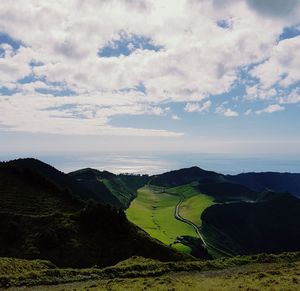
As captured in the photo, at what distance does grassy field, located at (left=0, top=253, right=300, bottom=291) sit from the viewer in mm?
33031

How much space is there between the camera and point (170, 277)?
38.3m

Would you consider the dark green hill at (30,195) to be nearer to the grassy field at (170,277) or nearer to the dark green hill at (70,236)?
the dark green hill at (70,236)

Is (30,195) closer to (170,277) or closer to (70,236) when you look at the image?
(70,236)

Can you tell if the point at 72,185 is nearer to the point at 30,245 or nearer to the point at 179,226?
the point at 179,226

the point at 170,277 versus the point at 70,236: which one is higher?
the point at 170,277

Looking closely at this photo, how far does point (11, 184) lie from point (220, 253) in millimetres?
101279

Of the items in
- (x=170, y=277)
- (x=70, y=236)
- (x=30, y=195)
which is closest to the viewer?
(x=170, y=277)

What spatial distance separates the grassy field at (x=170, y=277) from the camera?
1300 inches

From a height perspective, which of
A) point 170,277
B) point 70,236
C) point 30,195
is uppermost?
point 30,195

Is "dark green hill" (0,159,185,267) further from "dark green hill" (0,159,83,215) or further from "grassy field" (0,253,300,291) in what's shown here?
"grassy field" (0,253,300,291)

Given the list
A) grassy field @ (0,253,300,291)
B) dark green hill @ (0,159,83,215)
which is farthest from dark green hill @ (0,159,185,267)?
grassy field @ (0,253,300,291)

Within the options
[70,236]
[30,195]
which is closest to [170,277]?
[70,236]

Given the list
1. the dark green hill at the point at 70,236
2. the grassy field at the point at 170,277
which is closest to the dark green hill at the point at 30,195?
the dark green hill at the point at 70,236

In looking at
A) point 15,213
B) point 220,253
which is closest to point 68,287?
point 15,213
